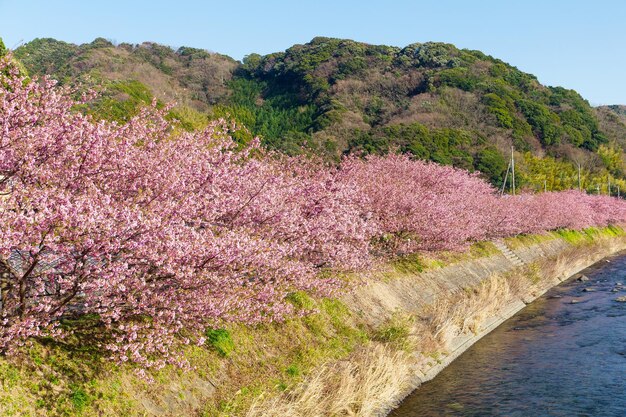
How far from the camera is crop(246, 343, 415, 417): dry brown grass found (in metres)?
13.8

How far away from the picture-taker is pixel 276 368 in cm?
1603

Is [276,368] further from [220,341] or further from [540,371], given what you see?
[540,371]

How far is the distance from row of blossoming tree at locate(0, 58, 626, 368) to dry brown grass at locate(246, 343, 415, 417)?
2280 mm

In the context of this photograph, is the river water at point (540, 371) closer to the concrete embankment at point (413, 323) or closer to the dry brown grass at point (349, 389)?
the concrete embankment at point (413, 323)

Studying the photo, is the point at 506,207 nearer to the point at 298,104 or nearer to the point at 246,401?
the point at 246,401

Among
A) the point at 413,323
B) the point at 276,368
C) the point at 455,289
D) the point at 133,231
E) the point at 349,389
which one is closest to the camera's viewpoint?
the point at 133,231

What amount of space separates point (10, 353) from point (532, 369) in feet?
60.5

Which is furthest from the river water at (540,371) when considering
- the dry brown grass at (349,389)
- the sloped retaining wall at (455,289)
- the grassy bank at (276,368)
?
the grassy bank at (276,368)

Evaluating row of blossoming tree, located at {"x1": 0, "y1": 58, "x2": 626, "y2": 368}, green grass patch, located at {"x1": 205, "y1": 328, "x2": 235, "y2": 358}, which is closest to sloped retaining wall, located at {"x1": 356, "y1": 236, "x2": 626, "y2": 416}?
row of blossoming tree, located at {"x1": 0, "y1": 58, "x2": 626, "y2": 368}

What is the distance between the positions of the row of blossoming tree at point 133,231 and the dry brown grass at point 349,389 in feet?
7.48

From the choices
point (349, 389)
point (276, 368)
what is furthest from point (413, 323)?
point (276, 368)

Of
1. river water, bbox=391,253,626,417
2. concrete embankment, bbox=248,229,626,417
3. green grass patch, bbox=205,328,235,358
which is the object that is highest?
green grass patch, bbox=205,328,235,358

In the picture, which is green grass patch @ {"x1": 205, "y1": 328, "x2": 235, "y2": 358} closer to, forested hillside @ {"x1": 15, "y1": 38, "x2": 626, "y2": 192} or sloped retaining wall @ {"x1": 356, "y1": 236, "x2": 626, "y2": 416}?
sloped retaining wall @ {"x1": 356, "y1": 236, "x2": 626, "y2": 416}

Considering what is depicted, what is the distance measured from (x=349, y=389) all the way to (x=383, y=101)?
116062 millimetres
